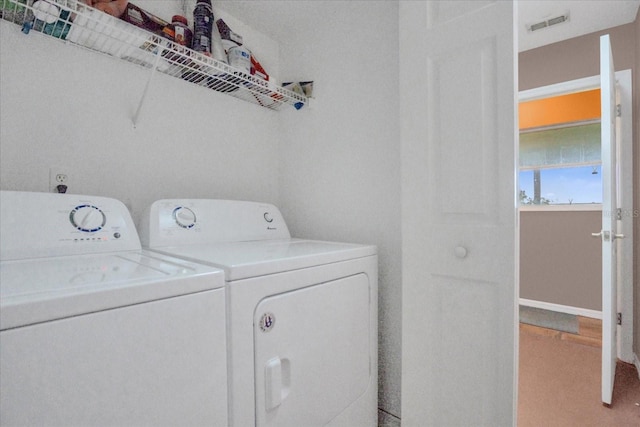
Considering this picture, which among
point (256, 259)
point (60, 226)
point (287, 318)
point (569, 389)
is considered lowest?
point (569, 389)

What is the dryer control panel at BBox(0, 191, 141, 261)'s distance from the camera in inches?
37.3

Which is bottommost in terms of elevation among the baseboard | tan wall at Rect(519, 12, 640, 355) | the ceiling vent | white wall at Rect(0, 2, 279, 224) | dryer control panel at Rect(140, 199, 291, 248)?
the baseboard

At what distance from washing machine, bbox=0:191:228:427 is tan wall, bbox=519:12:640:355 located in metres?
2.96

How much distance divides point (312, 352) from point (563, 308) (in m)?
3.44

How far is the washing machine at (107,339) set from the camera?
1.76 ft

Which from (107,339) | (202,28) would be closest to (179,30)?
(202,28)

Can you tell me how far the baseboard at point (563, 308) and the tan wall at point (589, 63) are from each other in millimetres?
863

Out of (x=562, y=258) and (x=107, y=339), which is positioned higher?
(x=107, y=339)

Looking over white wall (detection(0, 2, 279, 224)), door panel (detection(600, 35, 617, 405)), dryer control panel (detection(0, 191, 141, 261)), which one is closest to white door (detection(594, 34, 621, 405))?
door panel (detection(600, 35, 617, 405))

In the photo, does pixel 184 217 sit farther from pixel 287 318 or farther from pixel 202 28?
pixel 202 28

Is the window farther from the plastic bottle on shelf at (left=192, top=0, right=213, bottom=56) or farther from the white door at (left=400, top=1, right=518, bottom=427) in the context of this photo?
the plastic bottle on shelf at (left=192, top=0, right=213, bottom=56)

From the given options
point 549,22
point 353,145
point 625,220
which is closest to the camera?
point 353,145

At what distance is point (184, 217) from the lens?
133 cm

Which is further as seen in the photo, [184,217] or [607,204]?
[607,204]
